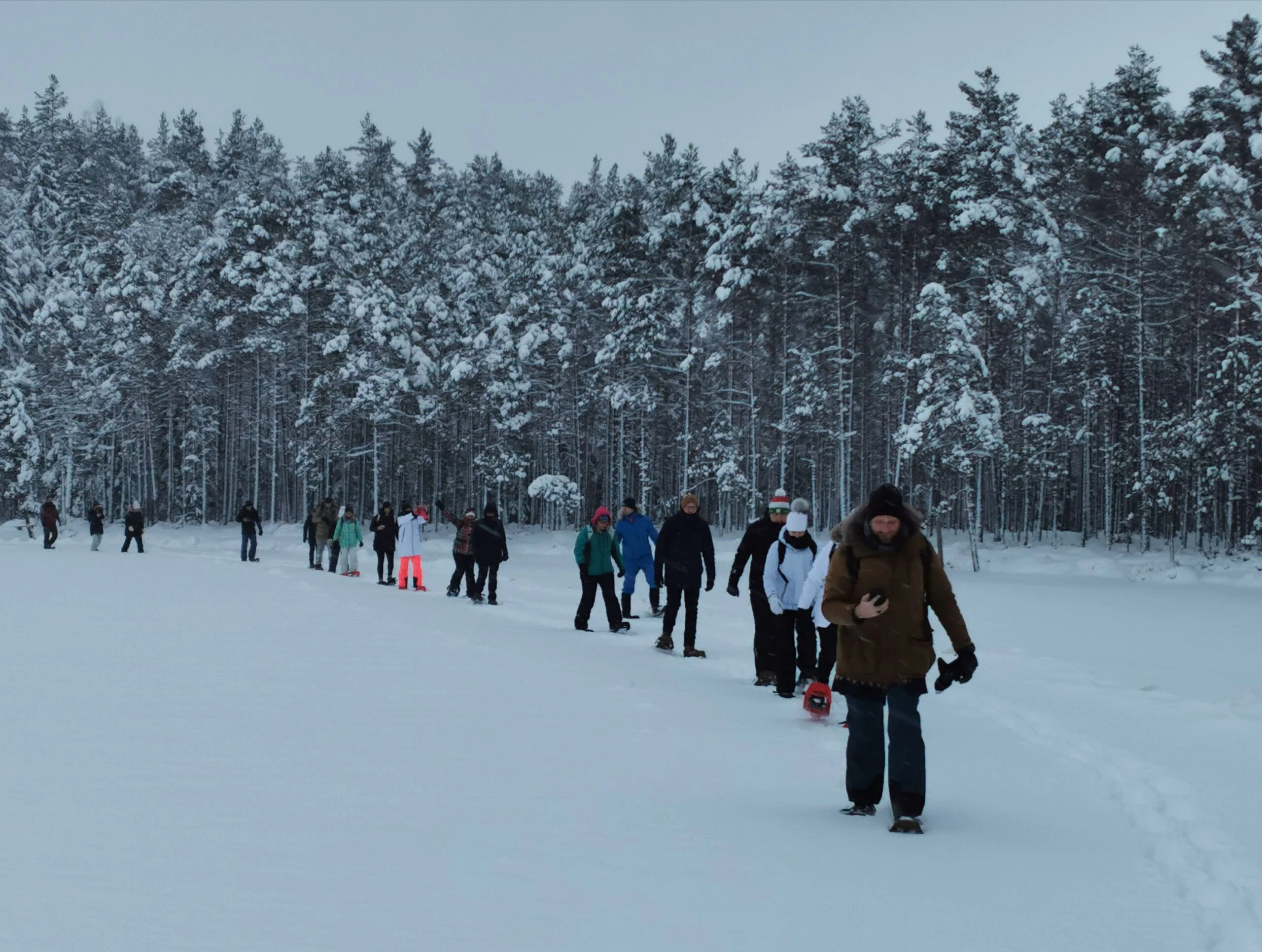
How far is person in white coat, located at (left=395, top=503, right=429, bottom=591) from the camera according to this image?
67.6 feet

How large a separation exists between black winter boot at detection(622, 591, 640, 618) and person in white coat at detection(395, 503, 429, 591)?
19.7 feet

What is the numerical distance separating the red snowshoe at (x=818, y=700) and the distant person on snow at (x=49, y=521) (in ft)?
101

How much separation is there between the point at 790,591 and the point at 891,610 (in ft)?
13.7

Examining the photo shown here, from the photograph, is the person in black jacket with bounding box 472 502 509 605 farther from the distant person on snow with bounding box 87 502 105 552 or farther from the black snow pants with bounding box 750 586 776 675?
the distant person on snow with bounding box 87 502 105 552

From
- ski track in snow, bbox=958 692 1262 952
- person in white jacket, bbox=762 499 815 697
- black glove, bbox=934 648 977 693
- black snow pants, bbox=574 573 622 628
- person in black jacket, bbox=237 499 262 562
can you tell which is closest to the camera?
ski track in snow, bbox=958 692 1262 952

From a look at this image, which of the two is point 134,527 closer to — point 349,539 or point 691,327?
point 349,539

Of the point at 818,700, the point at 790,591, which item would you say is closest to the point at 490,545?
the point at 790,591

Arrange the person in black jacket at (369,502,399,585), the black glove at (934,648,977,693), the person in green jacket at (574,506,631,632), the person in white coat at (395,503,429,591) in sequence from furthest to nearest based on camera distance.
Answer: the person in black jacket at (369,502,399,585), the person in white coat at (395,503,429,591), the person in green jacket at (574,506,631,632), the black glove at (934,648,977,693)

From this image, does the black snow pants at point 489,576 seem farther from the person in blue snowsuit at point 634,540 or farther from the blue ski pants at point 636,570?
the person in blue snowsuit at point 634,540

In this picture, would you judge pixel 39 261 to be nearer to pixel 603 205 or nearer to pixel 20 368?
pixel 20 368

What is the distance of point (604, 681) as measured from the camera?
33.1ft

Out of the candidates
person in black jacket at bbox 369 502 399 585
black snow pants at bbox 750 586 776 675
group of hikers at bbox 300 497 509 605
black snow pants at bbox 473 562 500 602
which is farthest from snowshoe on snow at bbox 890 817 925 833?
person in black jacket at bbox 369 502 399 585

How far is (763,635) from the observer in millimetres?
10508

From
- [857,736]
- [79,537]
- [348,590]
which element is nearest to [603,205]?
[79,537]
